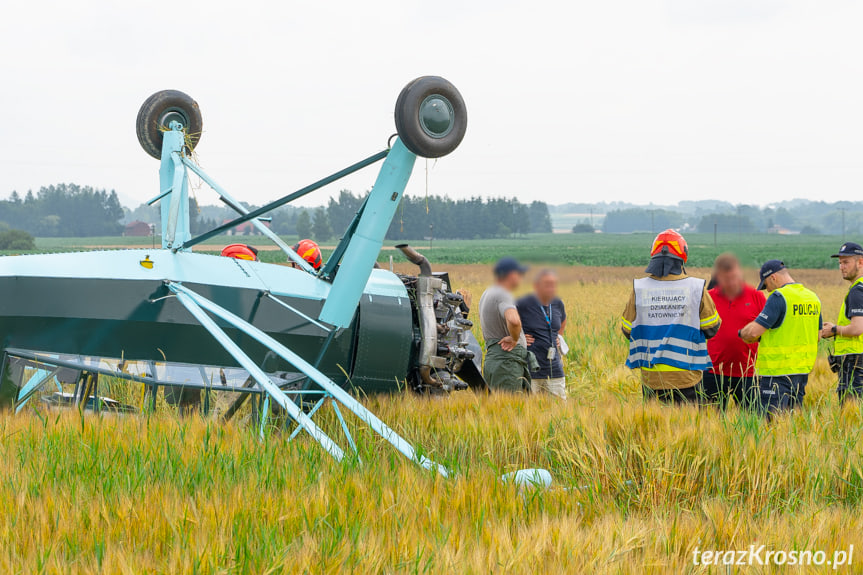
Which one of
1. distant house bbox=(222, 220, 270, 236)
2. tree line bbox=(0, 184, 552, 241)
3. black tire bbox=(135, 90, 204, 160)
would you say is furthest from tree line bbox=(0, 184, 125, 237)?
black tire bbox=(135, 90, 204, 160)

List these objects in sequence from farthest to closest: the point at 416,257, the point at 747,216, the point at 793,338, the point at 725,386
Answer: the point at 747,216 → the point at 725,386 → the point at 416,257 → the point at 793,338

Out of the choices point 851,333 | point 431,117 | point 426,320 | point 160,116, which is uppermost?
point 160,116

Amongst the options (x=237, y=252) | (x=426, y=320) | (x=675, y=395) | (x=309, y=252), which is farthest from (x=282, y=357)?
(x=309, y=252)

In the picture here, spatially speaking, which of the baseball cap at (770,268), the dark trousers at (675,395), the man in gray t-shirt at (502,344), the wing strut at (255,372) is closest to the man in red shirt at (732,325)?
the baseball cap at (770,268)

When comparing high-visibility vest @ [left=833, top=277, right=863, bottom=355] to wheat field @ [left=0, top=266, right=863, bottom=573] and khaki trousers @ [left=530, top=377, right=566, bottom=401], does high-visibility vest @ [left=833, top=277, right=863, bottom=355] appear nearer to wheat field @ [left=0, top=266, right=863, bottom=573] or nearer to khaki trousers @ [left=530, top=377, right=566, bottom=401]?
wheat field @ [left=0, top=266, right=863, bottom=573]

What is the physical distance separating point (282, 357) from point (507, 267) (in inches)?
73.1

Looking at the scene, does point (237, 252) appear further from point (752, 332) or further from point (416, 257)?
point (752, 332)

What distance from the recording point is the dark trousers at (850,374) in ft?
21.6

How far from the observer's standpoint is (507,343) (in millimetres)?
6621

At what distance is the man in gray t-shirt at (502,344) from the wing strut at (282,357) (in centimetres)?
184

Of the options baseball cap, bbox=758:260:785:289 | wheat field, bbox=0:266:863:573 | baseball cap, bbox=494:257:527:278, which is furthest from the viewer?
baseball cap, bbox=758:260:785:289

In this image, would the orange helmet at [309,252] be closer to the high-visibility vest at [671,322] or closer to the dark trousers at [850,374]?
the high-visibility vest at [671,322]

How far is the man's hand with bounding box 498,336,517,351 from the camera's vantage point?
658 centimetres

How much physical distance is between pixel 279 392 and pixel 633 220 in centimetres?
18196
